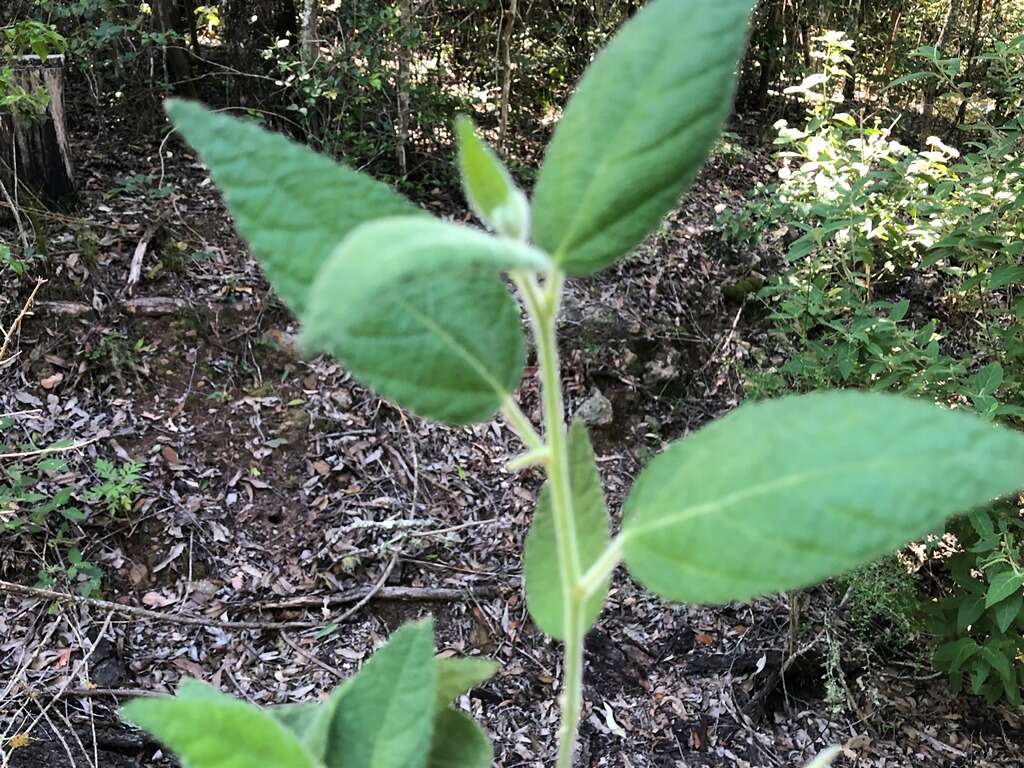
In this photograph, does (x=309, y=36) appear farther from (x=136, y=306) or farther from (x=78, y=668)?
(x=78, y=668)

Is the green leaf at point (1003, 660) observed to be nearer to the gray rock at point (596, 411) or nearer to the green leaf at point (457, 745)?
Result: the gray rock at point (596, 411)

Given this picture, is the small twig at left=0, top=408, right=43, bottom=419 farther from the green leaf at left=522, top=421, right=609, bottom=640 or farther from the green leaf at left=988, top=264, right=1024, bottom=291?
the green leaf at left=988, top=264, right=1024, bottom=291

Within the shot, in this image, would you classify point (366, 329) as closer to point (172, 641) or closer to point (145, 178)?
point (172, 641)

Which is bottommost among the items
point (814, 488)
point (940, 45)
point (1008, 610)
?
point (1008, 610)

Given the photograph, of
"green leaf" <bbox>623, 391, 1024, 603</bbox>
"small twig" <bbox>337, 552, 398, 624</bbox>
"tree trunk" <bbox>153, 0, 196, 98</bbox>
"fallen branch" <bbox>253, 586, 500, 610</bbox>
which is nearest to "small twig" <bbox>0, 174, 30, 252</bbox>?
"tree trunk" <bbox>153, 0, 196, 98</bbox>

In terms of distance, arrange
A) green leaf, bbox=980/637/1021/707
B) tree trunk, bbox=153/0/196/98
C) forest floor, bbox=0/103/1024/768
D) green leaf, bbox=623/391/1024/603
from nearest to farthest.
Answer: green leaf, bbox=623/391/1024/603 < green leaf, bbox=980/637/1021/707 < forest floor, bbox=0/103/1024/768 < tree trunk, bbox=153/0/196/98

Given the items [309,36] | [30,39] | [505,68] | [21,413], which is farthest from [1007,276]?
[30,39]
